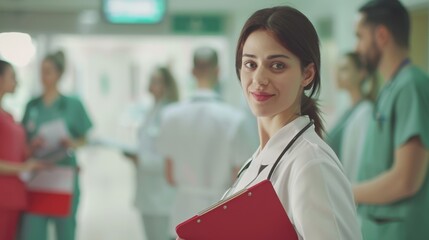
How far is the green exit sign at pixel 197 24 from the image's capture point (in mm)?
6531

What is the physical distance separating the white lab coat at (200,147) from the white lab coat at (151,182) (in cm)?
67

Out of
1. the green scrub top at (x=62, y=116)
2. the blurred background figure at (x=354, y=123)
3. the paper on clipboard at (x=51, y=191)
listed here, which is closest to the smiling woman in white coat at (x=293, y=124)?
the blurred background figure at (x=354, y=123)

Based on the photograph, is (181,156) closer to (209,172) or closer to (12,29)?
(209,172)

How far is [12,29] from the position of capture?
6266 mm

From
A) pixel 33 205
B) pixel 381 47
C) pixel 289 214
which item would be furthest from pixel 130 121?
pixel 289 214

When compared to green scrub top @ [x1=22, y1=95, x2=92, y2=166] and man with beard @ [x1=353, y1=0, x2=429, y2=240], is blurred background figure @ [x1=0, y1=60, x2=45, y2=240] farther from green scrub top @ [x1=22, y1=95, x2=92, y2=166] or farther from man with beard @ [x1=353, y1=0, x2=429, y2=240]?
man with beard @ [x1=353, y1=0, x2=429, y2=240]

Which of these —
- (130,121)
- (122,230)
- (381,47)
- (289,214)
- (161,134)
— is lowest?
(122,230)

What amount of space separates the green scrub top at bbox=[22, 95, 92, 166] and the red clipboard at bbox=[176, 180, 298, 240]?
8.90ft

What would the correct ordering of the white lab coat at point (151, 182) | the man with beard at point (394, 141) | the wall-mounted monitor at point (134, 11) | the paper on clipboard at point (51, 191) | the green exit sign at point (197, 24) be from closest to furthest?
the man with beard at point (394, 141) < the paper on clipboard at point (51, 191) < the white lab coat at point (151, 182) < the wall-mounted monitor at point (134, 11) < the green exit sign at point (197, 24)

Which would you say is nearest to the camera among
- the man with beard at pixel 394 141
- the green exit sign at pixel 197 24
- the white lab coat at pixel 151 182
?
the man with beard at pixel 394 141

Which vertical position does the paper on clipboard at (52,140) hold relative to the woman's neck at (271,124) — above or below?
below

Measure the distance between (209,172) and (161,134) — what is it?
1.06 feet

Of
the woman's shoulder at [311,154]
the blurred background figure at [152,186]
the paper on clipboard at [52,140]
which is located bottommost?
the blurred background figure at [152,186]

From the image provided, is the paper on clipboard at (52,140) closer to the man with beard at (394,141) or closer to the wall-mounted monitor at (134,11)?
the wall-mounted monitor at (134,11)
